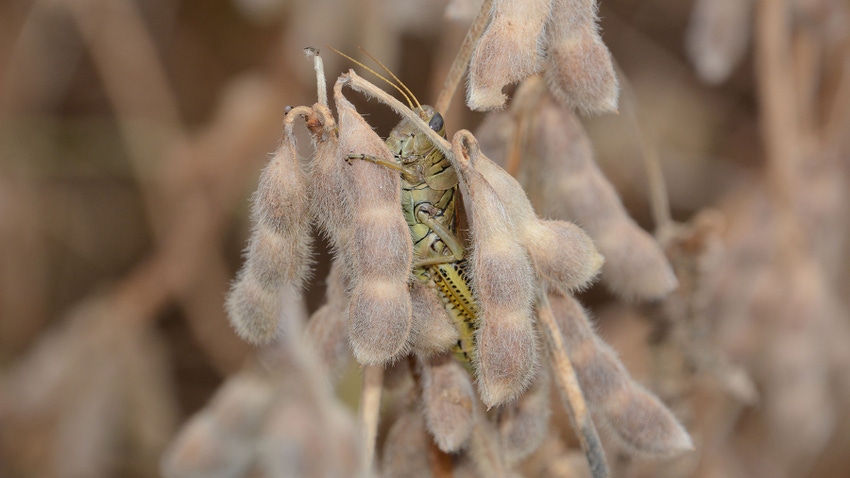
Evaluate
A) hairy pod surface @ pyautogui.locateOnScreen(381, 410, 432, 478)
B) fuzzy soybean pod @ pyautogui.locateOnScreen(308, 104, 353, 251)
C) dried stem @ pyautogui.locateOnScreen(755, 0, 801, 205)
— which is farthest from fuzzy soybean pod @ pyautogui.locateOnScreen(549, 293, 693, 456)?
dried stem @ pyautogui.locateOnScreen(755, 0, 801, 205)

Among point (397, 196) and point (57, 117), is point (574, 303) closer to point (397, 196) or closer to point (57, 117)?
point (397, 196)

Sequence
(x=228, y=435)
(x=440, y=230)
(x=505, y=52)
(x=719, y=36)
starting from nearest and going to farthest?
1. (x=505, y=52)
2. (x=440, y=230)
3. (x=228, y=435)
4. (x=719, y=36)

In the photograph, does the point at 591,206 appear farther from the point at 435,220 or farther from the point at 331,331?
the point at 331,331

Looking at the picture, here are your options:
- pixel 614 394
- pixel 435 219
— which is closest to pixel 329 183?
pixel 435 219

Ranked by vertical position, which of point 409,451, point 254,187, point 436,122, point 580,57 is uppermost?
point 580,57

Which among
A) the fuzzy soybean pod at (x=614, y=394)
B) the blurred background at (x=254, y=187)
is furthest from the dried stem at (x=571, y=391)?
the blurred background at (x=254, y=187)

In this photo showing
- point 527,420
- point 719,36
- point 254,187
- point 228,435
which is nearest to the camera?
point 527,420

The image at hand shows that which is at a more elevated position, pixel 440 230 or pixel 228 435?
pixel 440 230

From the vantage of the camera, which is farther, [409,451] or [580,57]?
[409,451]
